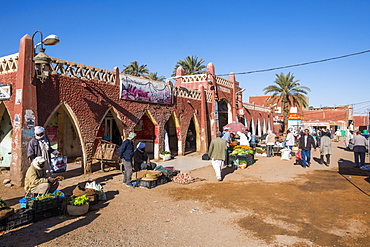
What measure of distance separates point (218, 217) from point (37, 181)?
440 cm

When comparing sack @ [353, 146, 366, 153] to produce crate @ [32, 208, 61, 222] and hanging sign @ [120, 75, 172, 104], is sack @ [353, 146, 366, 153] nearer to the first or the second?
hanging sign @ [120, 75, 172, 104]

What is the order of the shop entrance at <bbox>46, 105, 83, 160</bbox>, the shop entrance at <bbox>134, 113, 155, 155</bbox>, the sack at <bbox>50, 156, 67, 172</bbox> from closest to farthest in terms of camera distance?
the sack at <bbox>50, 156, 67, 172</bbox>
the shop entrance at <bbox>46, 105, 83, 160</bbox>
the shop entrance at <bbox>134, 113, 155, 155</bbox>

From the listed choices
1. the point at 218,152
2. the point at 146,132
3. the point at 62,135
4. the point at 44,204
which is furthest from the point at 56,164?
the point at 146,132

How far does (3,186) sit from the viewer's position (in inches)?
364

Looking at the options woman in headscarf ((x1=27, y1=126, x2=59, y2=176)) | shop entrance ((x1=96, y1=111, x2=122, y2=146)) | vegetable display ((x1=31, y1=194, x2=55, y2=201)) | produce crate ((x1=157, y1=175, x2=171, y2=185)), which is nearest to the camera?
vegetable display ((x1=31, y1=194, x2=55, y2=201))

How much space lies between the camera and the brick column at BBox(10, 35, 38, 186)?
920 cm

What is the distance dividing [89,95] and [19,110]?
10.2ft

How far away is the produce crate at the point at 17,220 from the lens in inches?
211

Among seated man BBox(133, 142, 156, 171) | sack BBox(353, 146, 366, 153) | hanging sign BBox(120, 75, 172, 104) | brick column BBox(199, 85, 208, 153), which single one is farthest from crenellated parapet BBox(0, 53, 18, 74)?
sack BBox(353, 146, 366, 153)

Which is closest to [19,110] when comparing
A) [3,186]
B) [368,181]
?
[3,186]

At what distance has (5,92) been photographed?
10.0 metres

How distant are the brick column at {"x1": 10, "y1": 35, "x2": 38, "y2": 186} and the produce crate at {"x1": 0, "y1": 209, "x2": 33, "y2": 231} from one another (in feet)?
13.1

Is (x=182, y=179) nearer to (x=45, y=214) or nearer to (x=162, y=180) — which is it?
(x=162, y=180)

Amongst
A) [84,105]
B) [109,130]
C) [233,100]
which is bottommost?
[109,130]
